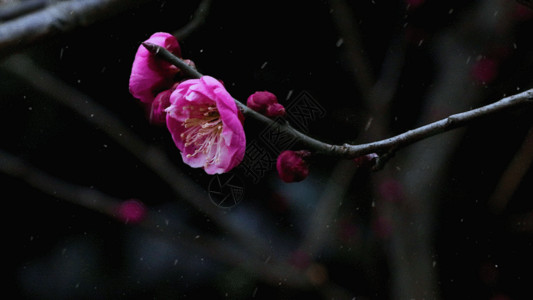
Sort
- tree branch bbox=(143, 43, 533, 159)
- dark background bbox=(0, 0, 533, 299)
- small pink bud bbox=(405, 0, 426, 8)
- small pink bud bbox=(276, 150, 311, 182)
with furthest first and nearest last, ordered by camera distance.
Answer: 1. small pink bud bbox=(405, 0, 426, 8)
2. dark background bbox=(0, 0, 533, 299)
3. small pink bud bbox=(276, 150, 311, 182)
4. tree branch bbox=(143, 43, 533, 159)

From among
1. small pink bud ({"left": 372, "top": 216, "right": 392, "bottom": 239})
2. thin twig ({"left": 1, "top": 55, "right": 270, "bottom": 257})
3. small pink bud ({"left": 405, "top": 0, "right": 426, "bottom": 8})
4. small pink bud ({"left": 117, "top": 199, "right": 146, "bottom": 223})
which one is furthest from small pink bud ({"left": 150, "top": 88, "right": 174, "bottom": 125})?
small pink bud ({"left": 405, "top": 0, "right": 426, "bottom": 8})

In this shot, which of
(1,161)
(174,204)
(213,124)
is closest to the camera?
(213,124)

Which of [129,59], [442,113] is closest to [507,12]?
[442,113]

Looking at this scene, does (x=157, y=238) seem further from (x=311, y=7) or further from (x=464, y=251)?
(x=464, y=251)

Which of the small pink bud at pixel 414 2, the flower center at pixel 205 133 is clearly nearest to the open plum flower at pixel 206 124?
the flower center at pixel 205 133

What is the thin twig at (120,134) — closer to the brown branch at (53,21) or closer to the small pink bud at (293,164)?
the small pink bud at (293,164)

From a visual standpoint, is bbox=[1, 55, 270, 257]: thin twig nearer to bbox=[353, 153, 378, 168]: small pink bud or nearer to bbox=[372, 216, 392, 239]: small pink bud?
bbox=[372, 216, 392, 239]: small pink bud
